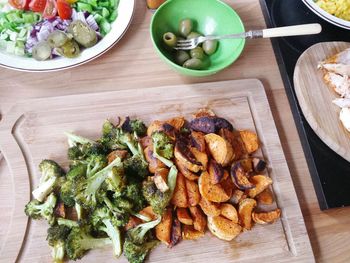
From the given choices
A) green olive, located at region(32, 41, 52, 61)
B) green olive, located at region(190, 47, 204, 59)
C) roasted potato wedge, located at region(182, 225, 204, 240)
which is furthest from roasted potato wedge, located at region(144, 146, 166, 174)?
green olive, located at region(32, 41, 52, 61)

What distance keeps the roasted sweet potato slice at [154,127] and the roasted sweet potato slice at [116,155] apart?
12 centimetres

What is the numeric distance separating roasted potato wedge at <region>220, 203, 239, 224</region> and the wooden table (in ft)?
1.07

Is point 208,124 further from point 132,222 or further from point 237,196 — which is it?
point 132,222

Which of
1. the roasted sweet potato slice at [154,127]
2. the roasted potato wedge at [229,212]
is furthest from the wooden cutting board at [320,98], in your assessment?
the roasted sweet potato slice at [154,127]

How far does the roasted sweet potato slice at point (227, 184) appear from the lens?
47.2 inches

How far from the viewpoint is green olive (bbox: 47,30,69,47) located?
1.35 metres

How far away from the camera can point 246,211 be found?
1.19 metres

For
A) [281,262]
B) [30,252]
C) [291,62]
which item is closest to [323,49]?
[291,62]

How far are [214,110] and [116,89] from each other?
0.42 meters

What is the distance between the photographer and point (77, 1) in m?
1.51

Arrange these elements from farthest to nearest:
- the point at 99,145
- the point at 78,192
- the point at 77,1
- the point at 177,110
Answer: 1. the point at 77,1
2. the point at 177,110
3. the point at 99,145
4. the point at 78,192

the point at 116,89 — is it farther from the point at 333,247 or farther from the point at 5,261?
the point at 333,247

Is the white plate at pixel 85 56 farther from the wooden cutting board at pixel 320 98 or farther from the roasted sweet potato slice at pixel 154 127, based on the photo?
the wooden cutting board at pixel 320 98

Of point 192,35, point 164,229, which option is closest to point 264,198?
point 164,229
